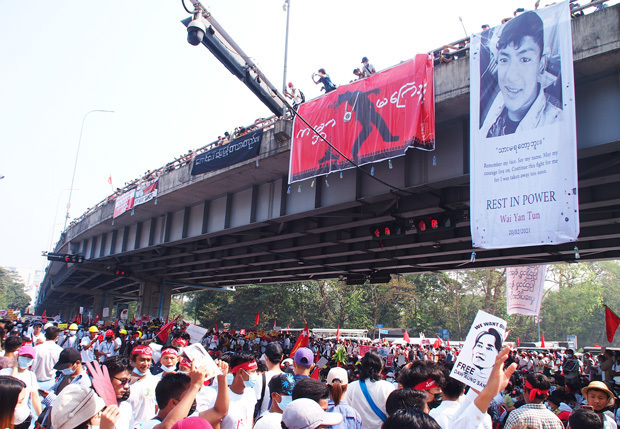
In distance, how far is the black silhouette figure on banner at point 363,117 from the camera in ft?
35.8

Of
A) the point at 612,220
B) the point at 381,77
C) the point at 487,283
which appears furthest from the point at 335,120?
the point at 487,283

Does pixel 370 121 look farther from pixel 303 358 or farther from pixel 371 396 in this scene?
pixel 371 396

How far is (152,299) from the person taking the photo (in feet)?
111

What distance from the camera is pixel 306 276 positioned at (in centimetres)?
2720

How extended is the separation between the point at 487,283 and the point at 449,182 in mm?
51292

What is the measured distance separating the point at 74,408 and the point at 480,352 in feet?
10.3

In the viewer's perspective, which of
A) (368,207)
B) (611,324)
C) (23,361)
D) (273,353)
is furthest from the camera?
(611,324)

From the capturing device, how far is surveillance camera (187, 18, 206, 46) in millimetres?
7176

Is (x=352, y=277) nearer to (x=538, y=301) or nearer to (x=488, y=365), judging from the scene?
(x=538, y=301)

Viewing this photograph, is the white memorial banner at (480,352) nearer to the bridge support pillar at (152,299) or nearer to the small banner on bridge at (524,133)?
the small banner on bridge at (524,133)

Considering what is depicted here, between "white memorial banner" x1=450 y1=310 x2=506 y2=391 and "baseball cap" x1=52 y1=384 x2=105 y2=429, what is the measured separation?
2704mm

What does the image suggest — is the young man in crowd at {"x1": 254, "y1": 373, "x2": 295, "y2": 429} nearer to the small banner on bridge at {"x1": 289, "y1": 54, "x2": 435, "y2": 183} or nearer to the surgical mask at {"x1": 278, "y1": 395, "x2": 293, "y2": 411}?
the surgical mask at {"x1": 278, "y1": 395, "x2": 293, "y2": 411}

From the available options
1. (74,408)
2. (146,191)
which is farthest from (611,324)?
(146,191)

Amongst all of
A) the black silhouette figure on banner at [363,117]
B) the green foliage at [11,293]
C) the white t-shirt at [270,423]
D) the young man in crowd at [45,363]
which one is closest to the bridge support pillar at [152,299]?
the black silhouette figure on banner at [363,117]
